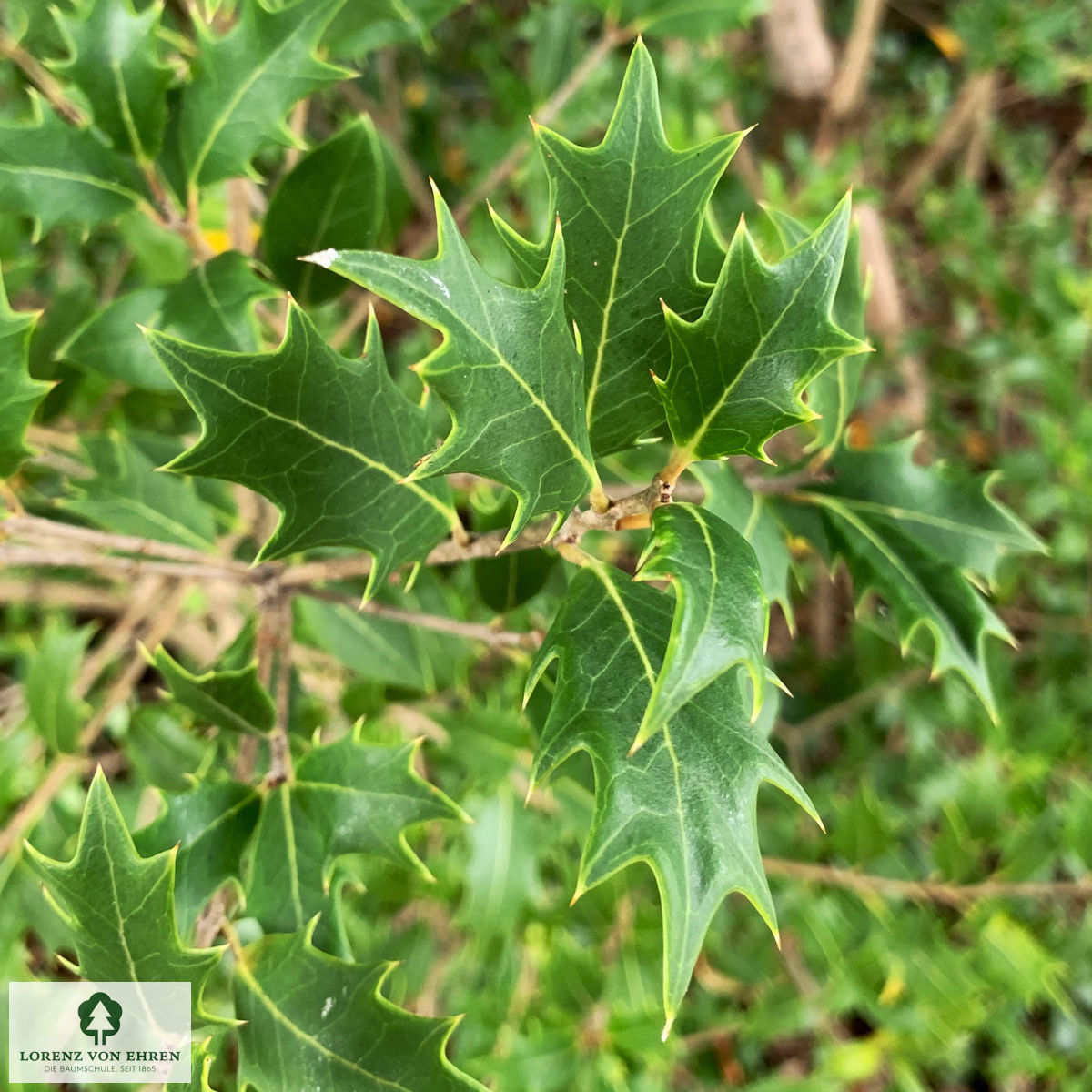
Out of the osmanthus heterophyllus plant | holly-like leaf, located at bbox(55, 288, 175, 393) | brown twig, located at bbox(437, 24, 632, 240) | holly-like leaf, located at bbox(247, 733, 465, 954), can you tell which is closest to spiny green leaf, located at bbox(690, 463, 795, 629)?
Result: the osmanthus heterophyllus plant

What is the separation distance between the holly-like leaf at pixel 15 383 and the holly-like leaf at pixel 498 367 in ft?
1.38

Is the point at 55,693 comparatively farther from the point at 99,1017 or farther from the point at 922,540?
the point at 922,540

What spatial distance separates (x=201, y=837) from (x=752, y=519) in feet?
1.86

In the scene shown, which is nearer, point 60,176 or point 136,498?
point 60,176

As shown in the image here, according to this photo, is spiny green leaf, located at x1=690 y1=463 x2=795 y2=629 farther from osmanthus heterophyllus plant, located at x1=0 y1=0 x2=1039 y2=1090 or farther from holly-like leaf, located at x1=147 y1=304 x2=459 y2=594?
holly-like leaf, located at x1=147 y1=304 x2=459 y2=594

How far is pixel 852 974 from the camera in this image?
1.39 metres

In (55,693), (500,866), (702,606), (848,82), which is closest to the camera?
(702,606)

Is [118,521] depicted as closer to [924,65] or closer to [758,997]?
[758,997]

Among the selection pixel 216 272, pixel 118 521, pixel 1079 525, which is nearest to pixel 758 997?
pixel 1079 525

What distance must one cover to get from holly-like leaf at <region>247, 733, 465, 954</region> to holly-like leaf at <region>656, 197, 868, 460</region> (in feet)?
1.29

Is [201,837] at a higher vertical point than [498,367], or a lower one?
lower

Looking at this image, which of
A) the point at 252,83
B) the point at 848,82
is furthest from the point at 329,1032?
the point at 848,82

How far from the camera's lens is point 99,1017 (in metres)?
0.78

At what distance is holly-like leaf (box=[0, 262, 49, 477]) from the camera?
2.42 ft
